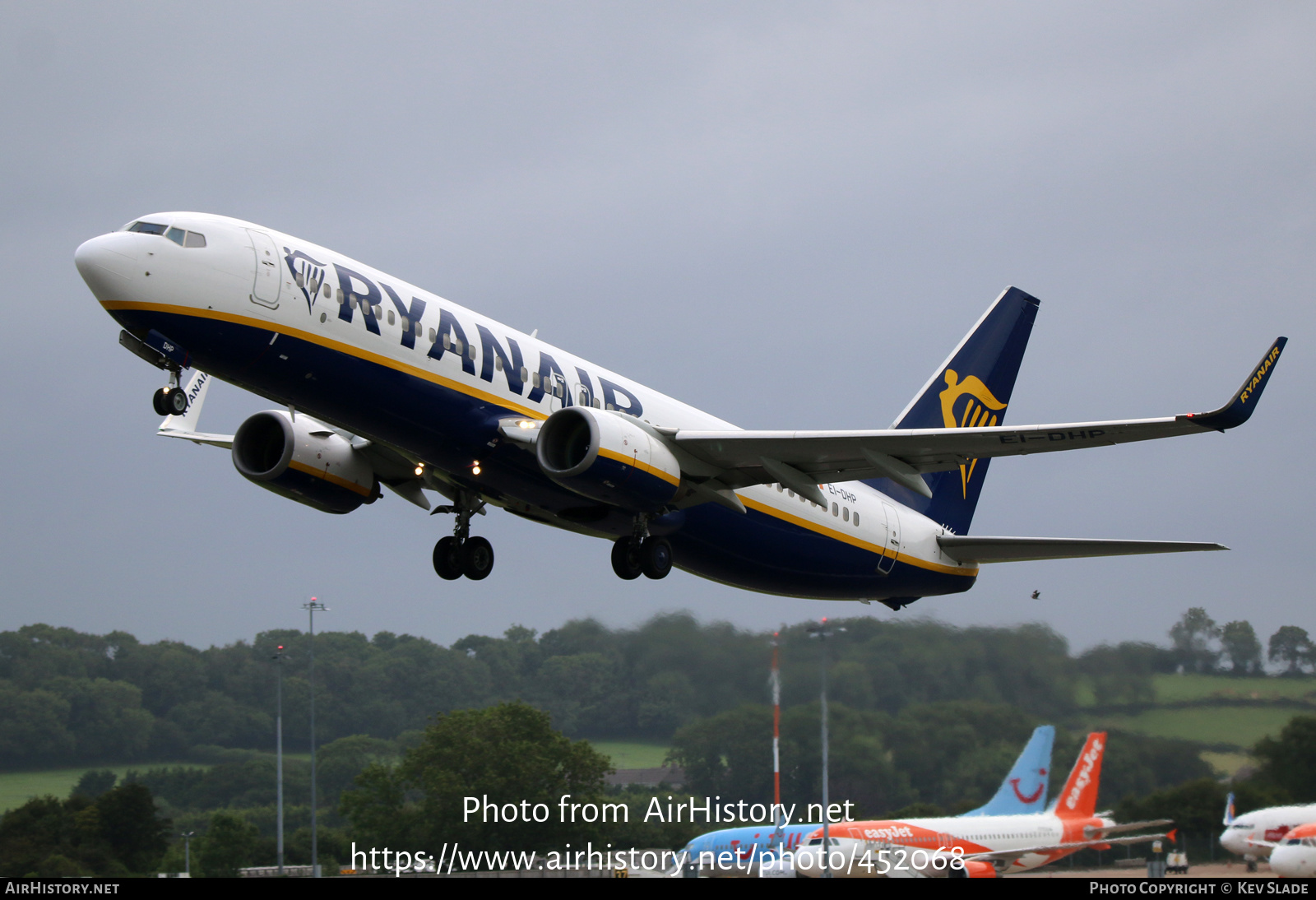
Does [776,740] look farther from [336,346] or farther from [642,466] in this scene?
[336,346]

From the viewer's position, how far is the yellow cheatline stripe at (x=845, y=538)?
2645 centimetres

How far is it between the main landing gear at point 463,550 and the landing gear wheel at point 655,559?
4000 millimetres

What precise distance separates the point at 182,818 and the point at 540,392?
33.3 metres

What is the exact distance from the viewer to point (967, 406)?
107 feet

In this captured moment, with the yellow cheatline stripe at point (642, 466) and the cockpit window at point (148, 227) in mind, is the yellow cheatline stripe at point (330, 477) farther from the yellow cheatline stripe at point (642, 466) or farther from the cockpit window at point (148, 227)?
the yellow cheatline stripe at point (642, 466)

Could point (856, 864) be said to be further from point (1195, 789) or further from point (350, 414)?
point (350, 414)

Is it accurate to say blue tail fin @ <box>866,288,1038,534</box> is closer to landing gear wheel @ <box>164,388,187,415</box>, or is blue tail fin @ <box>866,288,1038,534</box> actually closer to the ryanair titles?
the ryanair titles

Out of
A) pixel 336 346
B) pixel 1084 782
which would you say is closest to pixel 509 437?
pixel 336 346

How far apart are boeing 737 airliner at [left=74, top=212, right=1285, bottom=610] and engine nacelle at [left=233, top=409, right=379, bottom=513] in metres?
0.04

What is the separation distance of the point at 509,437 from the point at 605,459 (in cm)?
172

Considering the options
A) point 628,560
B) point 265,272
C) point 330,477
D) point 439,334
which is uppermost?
point 265,272

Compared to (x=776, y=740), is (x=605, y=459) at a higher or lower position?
higher

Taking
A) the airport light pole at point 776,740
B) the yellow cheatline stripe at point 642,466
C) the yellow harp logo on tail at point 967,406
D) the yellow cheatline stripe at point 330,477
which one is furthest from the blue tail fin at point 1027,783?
the yellow cheatline stripe at point 330,477

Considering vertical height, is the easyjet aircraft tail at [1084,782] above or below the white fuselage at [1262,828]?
above
